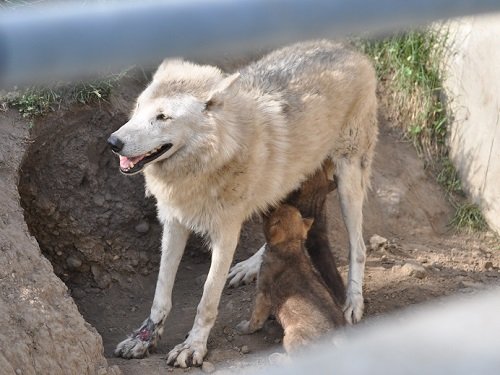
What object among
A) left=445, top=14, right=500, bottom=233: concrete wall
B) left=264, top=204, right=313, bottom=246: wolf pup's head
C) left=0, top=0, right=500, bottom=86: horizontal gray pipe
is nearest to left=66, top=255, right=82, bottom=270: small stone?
left=264, top=204, right=313, bottom=246: wolf pup's head

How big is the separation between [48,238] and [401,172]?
3.36 metres

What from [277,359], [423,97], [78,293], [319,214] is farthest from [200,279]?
[423,97]

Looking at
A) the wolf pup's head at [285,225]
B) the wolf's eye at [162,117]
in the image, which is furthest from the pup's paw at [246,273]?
the wolf's eye at [162,117]

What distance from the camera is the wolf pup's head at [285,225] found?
554 cm

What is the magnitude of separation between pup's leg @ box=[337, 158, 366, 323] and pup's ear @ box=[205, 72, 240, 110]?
4.38 ft

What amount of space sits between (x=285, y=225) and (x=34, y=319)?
1.89 m

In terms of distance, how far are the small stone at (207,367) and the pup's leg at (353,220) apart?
1.24 meters

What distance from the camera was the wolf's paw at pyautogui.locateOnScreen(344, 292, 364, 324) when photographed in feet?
19.2

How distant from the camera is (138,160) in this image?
15.6 ft

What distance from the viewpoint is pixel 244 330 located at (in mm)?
5543

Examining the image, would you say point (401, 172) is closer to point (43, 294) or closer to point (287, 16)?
point (43, 294)

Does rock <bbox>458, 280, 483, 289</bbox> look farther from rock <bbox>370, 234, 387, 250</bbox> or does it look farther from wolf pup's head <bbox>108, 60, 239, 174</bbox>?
wolf pup's head <bbox>108, 60, 239, 174</bbox>

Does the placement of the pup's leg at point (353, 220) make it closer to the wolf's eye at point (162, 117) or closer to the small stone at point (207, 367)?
the small stone at point (207, 367)

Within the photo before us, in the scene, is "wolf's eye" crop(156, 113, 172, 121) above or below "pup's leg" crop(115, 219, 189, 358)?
above
